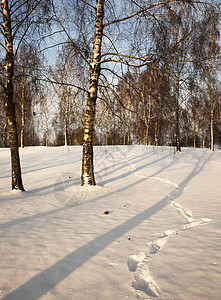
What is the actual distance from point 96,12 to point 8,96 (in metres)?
3.56

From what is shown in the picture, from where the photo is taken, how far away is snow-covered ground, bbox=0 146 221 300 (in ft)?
5.08

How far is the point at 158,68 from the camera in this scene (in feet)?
13.2

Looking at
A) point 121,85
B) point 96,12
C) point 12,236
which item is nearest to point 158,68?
point 121,85

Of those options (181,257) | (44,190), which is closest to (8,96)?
(44,190)

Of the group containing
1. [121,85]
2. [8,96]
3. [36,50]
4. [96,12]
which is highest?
[96,12]

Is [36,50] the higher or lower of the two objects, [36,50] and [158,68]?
the higher

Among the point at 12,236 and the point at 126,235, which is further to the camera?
the point at 126,235

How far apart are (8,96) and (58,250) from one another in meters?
4.20

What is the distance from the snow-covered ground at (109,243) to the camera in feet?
5.08

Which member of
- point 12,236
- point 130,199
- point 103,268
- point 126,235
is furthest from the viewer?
point 130,199

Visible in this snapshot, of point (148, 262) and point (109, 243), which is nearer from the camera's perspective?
point (148, 262)

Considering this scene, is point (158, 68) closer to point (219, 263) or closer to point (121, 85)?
point (121, 85)

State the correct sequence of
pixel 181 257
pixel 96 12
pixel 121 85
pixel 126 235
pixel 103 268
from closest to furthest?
pixel 103 268
pixel 181 257
pixel 126 235
pixel 96 12
pixel 121 85

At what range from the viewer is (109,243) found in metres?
2.30
